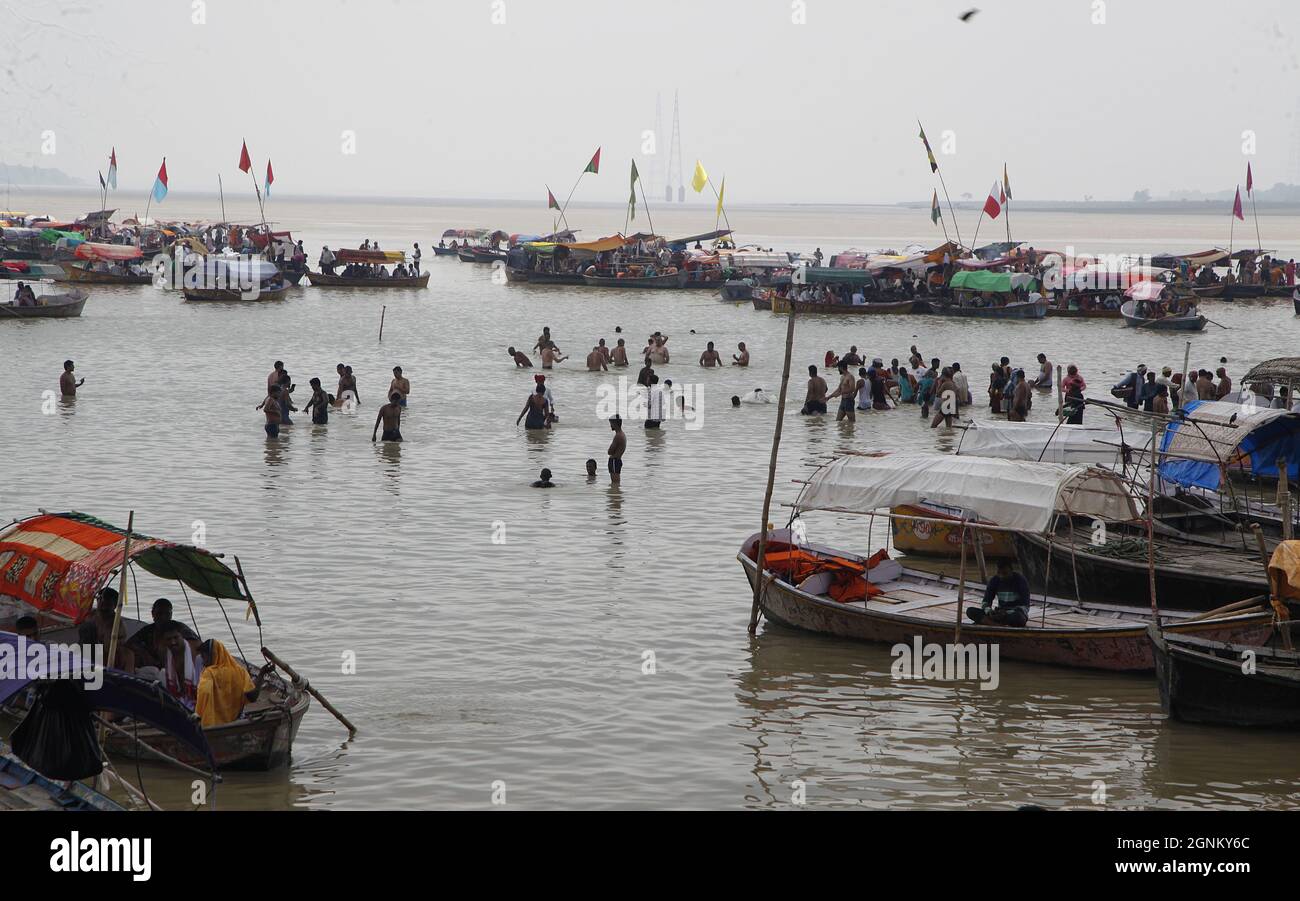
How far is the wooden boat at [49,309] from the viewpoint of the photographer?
40375 millimetres

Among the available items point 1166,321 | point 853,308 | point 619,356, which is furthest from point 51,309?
point 1166,321

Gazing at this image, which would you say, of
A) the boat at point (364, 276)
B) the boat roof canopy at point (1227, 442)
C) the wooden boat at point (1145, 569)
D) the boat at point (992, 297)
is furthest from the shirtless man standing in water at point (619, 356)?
the boat at point (364, 276)

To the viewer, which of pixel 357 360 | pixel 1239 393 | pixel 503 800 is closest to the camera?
pixel 503 800

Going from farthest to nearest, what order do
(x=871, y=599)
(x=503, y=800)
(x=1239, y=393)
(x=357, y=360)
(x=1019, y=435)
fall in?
(x=357, y=360), (x=1239, y=393), (x=1019, y=435), (x=871, y=599), (x=503, y=800)

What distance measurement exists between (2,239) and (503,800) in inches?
2215

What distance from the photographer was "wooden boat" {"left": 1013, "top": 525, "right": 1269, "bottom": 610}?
13562mm

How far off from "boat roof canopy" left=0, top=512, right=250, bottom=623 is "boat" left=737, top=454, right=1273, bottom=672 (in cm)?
520

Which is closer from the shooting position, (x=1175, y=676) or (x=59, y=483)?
(x=1175, y=676)

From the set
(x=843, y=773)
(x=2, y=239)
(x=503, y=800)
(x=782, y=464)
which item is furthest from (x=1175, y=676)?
(x=2, y=239)

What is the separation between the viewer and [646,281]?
57.9m
